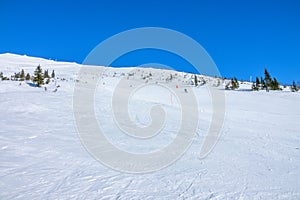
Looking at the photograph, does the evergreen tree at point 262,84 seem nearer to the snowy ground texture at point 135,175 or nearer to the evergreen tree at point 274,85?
the evergreen tree at point 274,85

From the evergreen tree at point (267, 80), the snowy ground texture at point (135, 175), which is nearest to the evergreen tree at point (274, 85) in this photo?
the evergreen tree at point (267, 80)

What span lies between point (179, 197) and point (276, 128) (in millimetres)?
9222

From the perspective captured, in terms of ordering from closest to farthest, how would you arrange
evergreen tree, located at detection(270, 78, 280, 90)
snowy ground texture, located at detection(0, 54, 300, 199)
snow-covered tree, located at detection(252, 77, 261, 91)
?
snowy ground texture, located at detection(0, 54, 300, 199) < snow-covered tree, located at detection(252, 77, 261, 91) < evergreen tree, located at detection(270, 78, 280, 90)

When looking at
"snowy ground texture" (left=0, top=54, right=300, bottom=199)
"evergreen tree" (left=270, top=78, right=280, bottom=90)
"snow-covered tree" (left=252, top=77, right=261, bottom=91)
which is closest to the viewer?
"snowy ground texture" (left=0, top=54, right=300, bottom=199)

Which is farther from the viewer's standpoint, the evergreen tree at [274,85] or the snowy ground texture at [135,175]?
the evergreen tree at [274,85]

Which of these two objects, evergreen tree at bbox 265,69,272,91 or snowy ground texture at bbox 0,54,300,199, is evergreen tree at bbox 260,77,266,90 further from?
snowy ground texture at bbox 0,54,300,199

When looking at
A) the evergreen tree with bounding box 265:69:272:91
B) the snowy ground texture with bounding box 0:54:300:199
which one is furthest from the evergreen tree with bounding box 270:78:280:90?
the snowy ground texture with bounding box 0:54:300:199

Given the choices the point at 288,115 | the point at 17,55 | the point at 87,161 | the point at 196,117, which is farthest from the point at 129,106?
the point at 17,55

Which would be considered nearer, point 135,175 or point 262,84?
point 135,175

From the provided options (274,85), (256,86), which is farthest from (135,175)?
(274,85)

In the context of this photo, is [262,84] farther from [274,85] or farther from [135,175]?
[135,175]

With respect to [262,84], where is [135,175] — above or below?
below

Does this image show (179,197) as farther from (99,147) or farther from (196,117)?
(196,117)

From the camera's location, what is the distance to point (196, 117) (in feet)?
45.7
